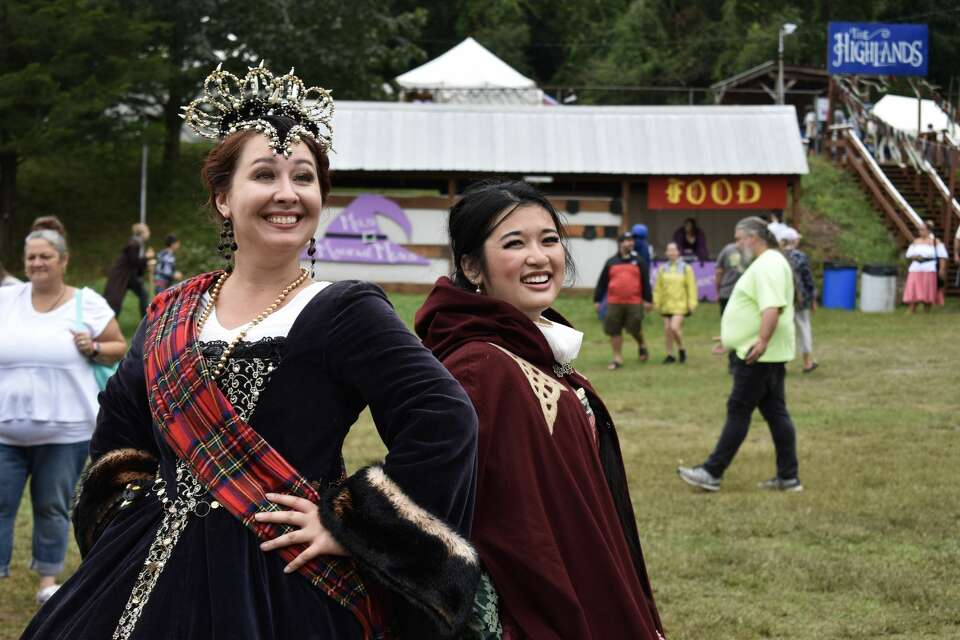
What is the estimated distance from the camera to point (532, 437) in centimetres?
329

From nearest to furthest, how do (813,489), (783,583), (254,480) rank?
(254,480) < (783,583) < (813,489)

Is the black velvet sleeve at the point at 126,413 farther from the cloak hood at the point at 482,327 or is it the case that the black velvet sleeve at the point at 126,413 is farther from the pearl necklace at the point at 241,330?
the cloak hood at the point at 482,327

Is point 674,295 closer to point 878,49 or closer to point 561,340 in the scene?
point 878,49

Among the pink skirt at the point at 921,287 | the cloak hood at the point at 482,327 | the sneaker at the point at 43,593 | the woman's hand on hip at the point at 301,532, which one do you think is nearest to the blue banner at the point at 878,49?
the pink skirt at the point at 921,287

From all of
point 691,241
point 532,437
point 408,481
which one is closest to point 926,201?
point 691,241

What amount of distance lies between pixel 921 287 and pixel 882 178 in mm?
6030

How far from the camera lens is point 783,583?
671 centimetres

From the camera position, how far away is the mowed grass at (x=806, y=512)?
6.25 metres

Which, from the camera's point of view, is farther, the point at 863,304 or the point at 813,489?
the point at 863,304

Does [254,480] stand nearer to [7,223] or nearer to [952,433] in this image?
[952,433]

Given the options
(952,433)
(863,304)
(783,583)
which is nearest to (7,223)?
(863,304)

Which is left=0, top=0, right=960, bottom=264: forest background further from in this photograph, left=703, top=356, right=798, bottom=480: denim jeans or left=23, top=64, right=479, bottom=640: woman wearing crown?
left=23, top=64, right=479, bottom=640: woman wearing crown

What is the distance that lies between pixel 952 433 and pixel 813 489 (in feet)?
9.05

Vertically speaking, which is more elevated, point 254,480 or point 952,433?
point 254,480
